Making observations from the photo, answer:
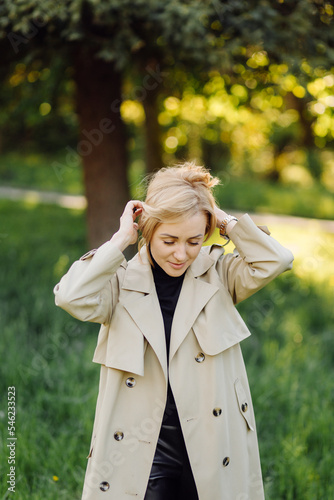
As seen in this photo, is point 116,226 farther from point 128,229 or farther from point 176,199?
point 176,199

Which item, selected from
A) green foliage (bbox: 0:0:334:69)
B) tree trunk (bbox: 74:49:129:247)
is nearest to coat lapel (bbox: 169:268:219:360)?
green foliage (bbox: 0:0:334:69)

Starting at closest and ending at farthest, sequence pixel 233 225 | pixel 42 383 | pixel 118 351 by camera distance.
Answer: pixel 118 351 → pixel 233 225 → pixel 42 383

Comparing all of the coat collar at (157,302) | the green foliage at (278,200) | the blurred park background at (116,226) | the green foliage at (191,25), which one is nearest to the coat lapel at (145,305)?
the coat collar at (157,302)

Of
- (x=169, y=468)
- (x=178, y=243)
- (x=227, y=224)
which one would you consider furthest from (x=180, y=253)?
(x=169, y=468)

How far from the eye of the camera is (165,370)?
6.45ft

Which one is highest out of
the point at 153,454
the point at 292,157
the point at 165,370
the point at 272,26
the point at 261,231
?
the point at 272,26

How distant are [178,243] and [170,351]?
1.29 feet

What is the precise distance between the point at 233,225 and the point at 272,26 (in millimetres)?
3014

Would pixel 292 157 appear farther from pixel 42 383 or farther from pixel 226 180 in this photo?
pixel 42 383

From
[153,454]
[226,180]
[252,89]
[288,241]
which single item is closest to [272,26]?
[252,89]

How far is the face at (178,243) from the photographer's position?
1.93 m

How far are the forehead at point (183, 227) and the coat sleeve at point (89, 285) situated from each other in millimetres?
181

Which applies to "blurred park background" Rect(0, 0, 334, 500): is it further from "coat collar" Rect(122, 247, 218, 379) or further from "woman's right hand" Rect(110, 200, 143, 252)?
"coat collar" Rect(122, 247, 218, 379)

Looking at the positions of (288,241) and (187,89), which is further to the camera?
(288,241)
